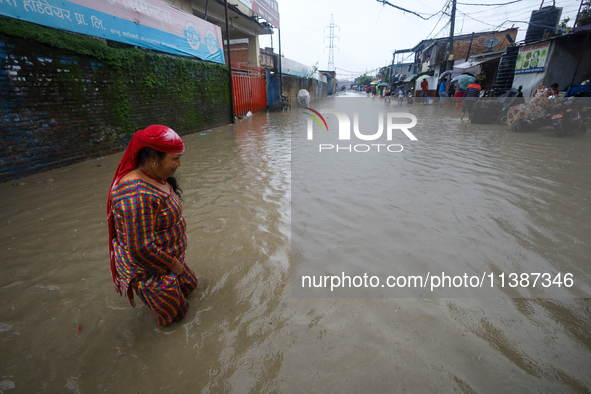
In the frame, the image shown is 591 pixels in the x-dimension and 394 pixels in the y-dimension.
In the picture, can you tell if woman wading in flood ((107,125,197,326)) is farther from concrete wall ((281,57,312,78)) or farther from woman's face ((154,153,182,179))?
concrete wall ((281,57,312,78))

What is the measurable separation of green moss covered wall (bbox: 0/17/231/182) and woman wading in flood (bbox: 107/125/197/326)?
438 cm

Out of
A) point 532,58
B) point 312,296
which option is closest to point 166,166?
point 312,296

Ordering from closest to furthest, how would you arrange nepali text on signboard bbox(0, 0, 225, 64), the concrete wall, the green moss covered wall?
the green moss covered wall < nepali text on signboard bbox(0, 0, 225, 64) < the concrete wall

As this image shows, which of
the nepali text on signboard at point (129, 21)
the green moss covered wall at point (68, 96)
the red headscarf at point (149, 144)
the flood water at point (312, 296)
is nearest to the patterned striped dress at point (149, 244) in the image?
the red headscarf at point (149, 144)

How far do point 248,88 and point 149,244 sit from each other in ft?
47.6

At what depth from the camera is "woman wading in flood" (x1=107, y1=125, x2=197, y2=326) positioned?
5.05 feet

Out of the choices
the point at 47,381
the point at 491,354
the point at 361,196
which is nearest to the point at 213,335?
the point at 47,381

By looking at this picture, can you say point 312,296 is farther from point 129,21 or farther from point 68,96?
point 129,21

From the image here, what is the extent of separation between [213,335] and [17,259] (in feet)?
7.22

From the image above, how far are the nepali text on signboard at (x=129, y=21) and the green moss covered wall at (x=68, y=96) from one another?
0.19 metres

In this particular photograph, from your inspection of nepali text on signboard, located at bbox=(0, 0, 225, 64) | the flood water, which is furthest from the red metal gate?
the flood water

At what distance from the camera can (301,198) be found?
390 centimetres

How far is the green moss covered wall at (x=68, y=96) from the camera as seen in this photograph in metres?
4.33

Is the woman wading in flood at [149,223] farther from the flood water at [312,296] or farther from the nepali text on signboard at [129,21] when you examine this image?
the nepali text on signboard at [129,21]
